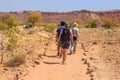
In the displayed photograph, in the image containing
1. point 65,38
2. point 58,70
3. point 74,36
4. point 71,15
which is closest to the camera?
point 58,70

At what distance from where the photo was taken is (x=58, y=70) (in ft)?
57.2

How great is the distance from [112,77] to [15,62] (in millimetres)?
5350

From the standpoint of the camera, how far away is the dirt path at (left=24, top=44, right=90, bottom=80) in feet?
52.2

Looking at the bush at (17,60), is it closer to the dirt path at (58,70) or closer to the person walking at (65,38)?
the dirt path at (58,70)

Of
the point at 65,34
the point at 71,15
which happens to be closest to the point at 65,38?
the point at 65,34

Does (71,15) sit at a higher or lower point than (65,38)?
higher

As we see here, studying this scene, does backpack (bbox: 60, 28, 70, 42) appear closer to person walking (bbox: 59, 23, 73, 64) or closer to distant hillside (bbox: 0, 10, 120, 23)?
person walking (bbox: 59, 23, 73, 64)

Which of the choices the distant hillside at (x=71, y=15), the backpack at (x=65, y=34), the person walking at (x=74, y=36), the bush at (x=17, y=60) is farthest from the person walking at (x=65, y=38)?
the distant hillside at (x=71, y=15)

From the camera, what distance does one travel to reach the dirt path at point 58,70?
52.2 feet

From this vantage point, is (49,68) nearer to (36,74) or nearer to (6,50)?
(36,74)

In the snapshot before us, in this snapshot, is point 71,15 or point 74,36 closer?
point 74,36

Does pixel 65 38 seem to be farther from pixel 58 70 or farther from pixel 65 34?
pixel 58 70

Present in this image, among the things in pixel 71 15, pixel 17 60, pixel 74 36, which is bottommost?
pixel 17 60

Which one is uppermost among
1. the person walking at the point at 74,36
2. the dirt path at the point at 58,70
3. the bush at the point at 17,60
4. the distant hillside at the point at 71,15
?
the distant hillside at the point at 71,15
